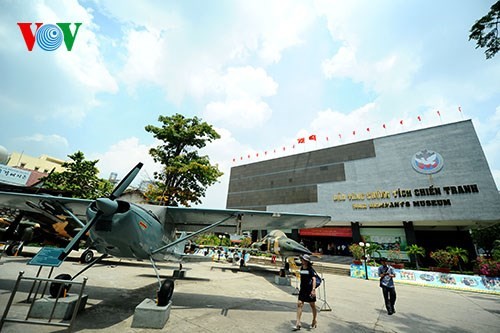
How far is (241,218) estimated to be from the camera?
7.79 metres

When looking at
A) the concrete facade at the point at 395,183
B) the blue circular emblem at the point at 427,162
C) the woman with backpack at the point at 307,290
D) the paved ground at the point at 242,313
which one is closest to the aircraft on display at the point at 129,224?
the paved ground at the point at 242,313

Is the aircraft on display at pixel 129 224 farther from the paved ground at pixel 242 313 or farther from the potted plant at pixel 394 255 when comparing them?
the potted plant at pixel 394 255

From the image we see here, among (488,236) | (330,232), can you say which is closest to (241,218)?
(330,232)

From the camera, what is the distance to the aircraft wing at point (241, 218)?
299 inches

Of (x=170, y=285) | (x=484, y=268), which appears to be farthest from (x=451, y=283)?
(x=170, y=285)

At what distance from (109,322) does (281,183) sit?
33053mm

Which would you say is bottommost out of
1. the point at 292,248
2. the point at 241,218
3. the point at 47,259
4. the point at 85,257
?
the point at 85,257

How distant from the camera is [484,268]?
50.6ft

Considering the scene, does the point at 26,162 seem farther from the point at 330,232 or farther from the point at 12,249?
the point at 330,232

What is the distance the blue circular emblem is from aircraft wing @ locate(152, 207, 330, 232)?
2433 centimetres

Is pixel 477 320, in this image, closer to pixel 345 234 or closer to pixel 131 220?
pixel 131 220

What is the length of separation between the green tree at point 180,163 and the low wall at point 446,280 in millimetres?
16684

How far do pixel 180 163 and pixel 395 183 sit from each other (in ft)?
85.7

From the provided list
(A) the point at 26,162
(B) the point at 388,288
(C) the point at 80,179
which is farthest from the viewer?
(A) the point at 26,162
